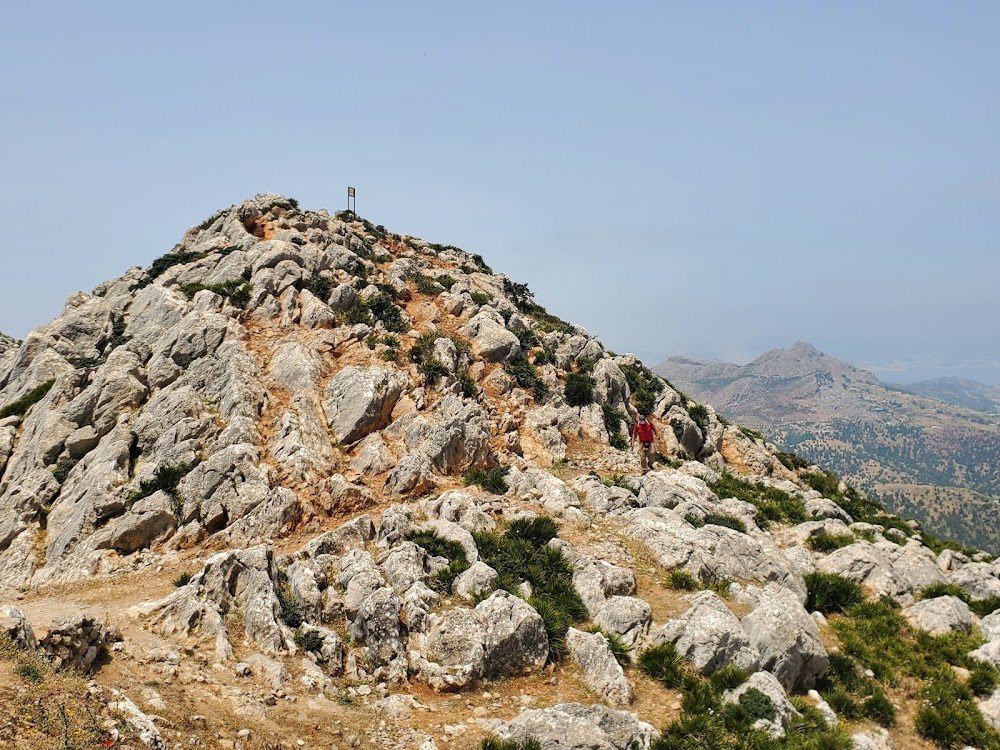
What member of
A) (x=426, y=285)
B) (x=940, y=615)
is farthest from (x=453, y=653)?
(x=426, y=285)

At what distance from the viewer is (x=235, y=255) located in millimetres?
39812

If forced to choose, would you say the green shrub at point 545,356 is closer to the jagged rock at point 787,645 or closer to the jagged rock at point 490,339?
the jagged rock at point 490,339

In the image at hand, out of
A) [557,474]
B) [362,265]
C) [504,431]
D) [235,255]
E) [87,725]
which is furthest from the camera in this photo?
[362,265]

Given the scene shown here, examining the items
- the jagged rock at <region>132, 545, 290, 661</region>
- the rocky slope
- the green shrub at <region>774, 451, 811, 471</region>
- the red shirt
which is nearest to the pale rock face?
the rocky slope

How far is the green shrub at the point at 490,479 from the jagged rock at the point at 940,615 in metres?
15.9

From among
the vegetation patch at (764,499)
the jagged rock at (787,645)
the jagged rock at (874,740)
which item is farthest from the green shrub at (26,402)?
the jagged rock at (874,740)

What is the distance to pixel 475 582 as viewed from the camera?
1784 cm

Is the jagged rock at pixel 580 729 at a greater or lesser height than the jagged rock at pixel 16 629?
lesser

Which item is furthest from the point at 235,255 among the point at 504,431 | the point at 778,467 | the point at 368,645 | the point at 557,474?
the point at 778,467

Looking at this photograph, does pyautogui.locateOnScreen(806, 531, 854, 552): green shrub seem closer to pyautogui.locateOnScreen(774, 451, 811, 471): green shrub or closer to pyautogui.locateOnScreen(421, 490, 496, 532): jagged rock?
pyautogui.locateOnScreen(421, 490, 496, 532): jagged rock

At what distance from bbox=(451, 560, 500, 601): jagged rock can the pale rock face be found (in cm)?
296

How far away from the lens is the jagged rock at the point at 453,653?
14.8 m

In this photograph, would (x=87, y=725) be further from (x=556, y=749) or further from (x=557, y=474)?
(x=557, y=474)

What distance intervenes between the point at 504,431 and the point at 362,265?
793 inches
